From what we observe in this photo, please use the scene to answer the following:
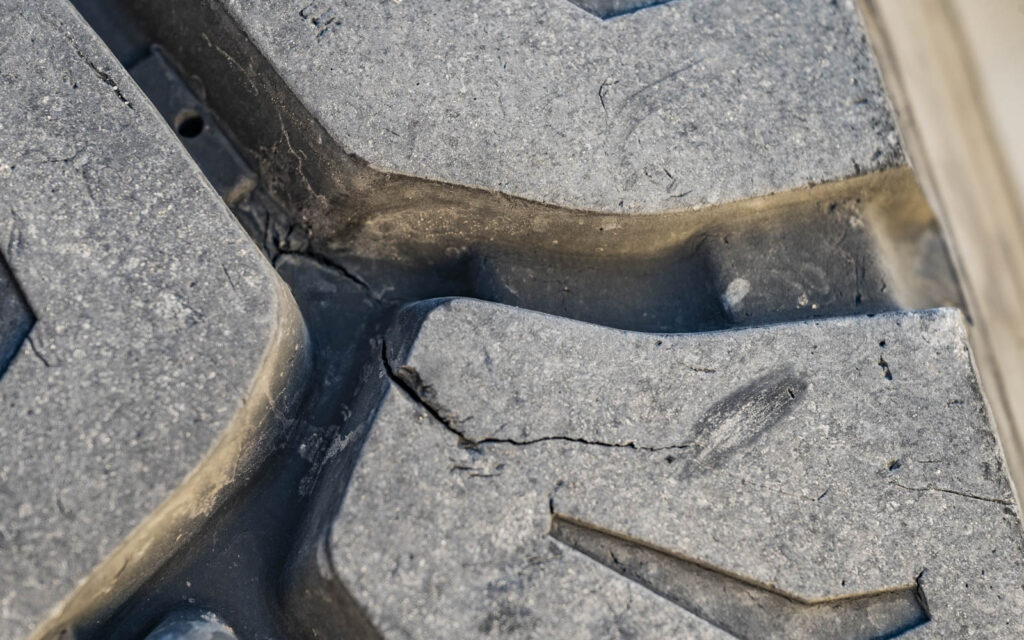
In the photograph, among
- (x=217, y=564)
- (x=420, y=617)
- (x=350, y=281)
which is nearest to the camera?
(x=420, y=617)

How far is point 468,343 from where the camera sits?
3.35 ft

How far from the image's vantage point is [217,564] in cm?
104

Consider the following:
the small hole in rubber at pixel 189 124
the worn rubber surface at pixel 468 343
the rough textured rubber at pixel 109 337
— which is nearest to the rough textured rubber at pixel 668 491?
the worn rubber surface at pixel 468 343

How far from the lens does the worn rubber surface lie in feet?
3.10

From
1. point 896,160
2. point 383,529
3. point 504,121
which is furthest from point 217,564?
point 896,160

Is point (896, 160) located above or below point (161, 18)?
below

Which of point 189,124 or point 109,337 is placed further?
point 189,124

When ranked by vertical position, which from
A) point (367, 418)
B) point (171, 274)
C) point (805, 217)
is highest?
point (171, 274)

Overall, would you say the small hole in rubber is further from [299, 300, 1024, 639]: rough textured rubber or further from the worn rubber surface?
[299, 300, 1024, 639]: rough textured rubber

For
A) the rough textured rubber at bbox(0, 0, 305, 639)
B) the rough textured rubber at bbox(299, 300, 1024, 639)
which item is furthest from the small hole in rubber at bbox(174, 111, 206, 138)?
the rough textured rubber at bbox(299, 300, 1024, 639)

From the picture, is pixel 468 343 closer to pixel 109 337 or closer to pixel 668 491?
pixel 668 491

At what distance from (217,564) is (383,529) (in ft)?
0.82

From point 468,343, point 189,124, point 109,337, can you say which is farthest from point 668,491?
point 189,124

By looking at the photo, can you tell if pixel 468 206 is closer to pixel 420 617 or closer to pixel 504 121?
pixel 504 121
